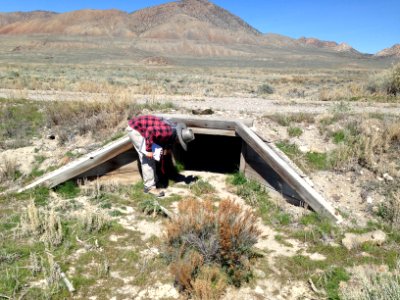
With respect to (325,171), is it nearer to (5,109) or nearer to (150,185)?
(150,185)

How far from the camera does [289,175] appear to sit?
6.44 meters

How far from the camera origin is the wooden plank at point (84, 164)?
6758 millimetres

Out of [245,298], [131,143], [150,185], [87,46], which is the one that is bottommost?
[245,298]

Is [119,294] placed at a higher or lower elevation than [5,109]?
lower

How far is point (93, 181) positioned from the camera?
23.3 ft

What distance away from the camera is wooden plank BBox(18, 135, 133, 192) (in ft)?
22.2

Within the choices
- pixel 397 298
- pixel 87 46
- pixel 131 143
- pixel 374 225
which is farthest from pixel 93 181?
pixel 87 46

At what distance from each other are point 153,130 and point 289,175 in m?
2.44

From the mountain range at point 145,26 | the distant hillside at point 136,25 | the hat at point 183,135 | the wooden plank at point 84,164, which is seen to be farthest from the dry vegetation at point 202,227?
the distant hillside at point 136,25

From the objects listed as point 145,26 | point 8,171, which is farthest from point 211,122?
point 145,26

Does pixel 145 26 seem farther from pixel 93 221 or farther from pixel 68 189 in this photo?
pixel 93 221

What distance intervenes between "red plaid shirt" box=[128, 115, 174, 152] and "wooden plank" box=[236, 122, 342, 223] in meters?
1.60

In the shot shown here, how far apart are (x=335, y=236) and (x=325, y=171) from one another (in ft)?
5.48

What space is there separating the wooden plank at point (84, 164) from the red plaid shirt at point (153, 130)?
2.78 ft
